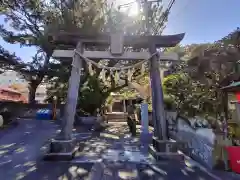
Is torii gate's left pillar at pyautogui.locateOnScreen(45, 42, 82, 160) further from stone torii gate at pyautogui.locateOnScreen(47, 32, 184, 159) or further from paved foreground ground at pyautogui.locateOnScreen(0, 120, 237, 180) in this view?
paved foreground ground at pyautogui.locateOnScreen(0, 120, 237, 180)

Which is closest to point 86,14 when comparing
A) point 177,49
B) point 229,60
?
point 177,49

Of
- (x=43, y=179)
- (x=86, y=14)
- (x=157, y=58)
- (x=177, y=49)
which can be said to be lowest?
(x=43, y=179)

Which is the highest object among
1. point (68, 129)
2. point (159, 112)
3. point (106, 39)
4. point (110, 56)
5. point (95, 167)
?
point (106, 39)

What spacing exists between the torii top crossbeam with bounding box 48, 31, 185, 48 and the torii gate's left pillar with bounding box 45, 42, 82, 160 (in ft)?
0.81

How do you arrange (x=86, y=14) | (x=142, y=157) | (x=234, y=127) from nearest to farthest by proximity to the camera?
(x=142, y=157) → (x=234, y=127) → (x=86, y=14)

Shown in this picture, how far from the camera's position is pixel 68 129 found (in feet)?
17.7

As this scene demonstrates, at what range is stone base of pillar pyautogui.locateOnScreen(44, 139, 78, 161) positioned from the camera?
16.3 ft

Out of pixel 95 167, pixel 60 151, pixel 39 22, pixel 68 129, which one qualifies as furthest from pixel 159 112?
pixel 39 22

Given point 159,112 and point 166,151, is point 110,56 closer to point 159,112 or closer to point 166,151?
point 159,112

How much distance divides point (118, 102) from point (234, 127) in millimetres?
21172

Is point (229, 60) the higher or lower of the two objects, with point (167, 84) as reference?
higher

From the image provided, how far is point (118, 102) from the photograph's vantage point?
90.0ft

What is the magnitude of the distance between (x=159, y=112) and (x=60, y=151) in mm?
2925

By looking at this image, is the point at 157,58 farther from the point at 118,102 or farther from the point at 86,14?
the point at 118,102
